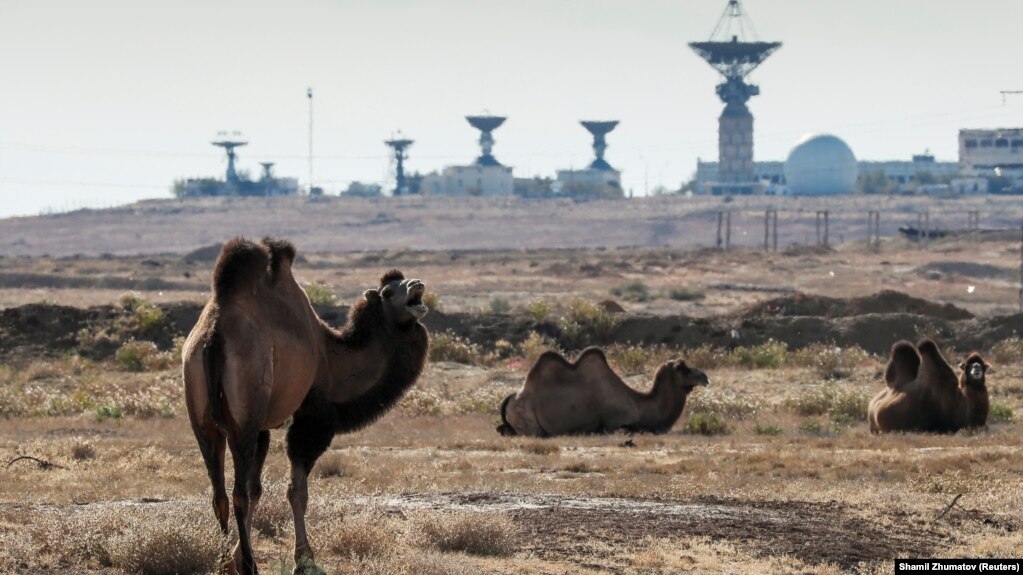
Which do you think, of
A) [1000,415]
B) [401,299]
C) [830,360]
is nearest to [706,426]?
[1000,415]

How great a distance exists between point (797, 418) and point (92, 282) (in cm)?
6037

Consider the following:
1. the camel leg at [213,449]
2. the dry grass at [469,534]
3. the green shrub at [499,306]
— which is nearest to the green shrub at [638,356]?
the green shrub at [499,306]

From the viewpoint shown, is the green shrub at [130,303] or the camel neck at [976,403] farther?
the green shrub at [130,303]

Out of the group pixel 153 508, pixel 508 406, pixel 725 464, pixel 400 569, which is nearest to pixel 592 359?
pixel 508 406

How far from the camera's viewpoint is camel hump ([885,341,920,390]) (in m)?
24.8

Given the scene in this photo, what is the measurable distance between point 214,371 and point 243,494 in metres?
0.79

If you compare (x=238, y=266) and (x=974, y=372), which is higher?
(x=238, y=266)

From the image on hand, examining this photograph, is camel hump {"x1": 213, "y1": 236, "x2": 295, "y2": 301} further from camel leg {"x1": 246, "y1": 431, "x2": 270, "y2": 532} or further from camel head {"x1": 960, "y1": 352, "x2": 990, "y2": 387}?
camel head {"x1": 960, "y1": 352, "x2": 990, "y2": 387}

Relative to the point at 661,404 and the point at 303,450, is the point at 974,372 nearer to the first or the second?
the point at 661,404

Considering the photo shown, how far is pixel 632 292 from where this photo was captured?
239 feet

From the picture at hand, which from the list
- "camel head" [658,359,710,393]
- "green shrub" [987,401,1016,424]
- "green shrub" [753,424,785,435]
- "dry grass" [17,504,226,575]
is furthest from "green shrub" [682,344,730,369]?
"dry grass" [17,504,226,575]

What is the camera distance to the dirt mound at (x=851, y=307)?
45.9 metres

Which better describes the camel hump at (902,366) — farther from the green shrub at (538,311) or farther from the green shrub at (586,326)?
the green shrub at (538,311)

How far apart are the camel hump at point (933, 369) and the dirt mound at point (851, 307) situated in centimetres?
2057
